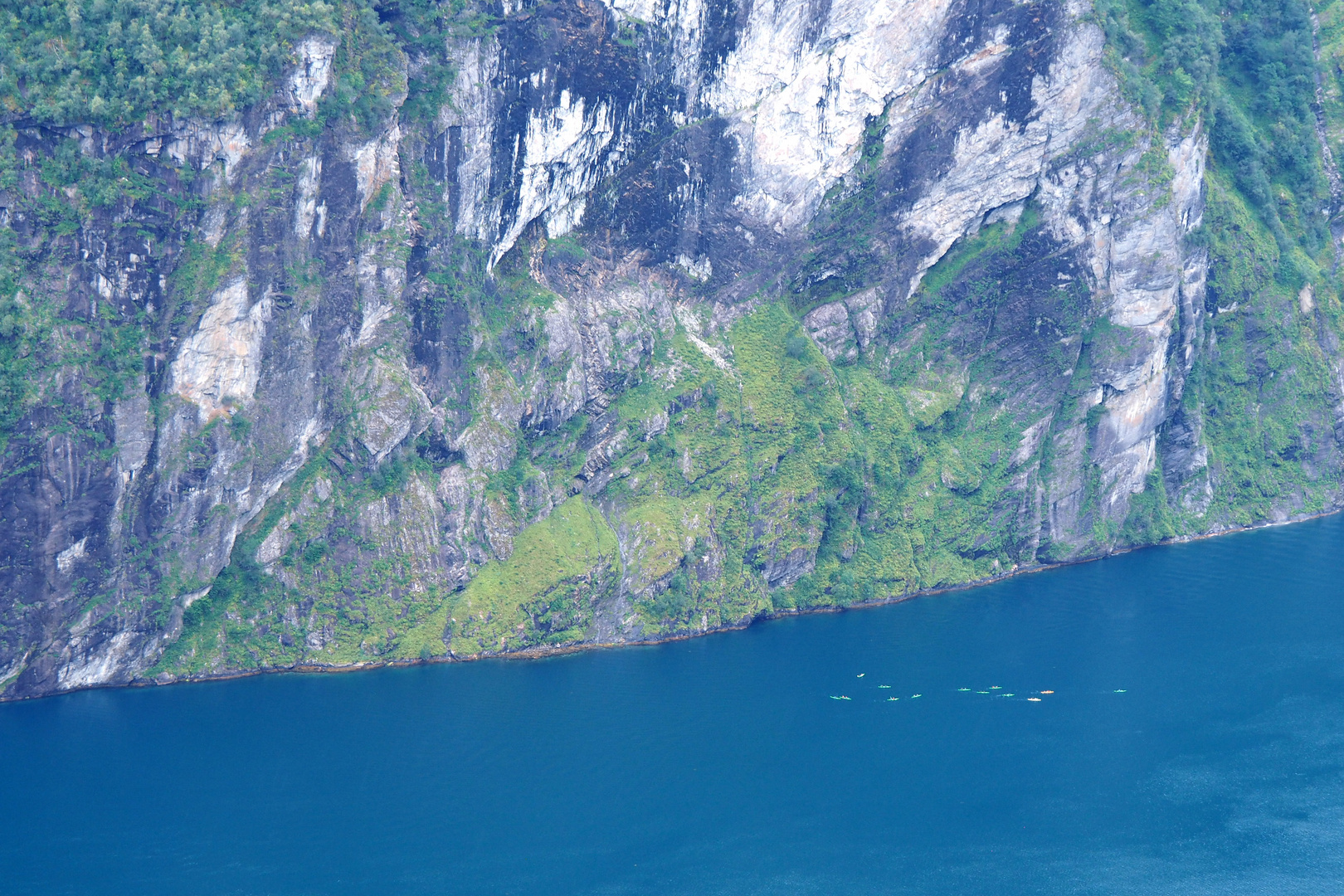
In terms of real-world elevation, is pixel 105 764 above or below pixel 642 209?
below

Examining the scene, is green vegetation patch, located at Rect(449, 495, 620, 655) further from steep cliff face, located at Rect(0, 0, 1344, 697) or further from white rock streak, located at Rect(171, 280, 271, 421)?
white rock streak, located at Rect(171, 280, 271, 421)

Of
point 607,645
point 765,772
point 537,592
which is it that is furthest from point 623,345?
point 765,772

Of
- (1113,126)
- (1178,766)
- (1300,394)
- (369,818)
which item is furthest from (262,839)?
(1300,394)

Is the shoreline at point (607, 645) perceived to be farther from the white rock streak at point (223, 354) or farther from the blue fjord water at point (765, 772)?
the white rock streak at point (223, 354)

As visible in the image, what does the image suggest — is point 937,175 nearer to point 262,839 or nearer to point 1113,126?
point 1113,126

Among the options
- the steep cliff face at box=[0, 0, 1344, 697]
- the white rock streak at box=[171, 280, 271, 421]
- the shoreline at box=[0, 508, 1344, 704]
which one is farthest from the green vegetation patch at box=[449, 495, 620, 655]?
the white rock streak at box=[171, 280, 271, 421]

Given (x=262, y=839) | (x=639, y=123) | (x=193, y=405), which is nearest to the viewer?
(x=262, y=839)

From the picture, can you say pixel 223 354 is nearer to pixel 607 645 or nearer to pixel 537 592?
pixel 537 592
